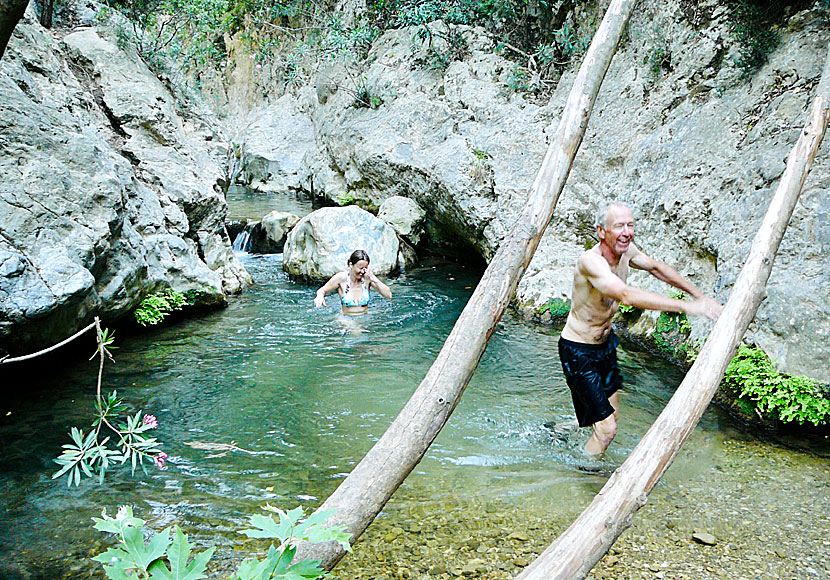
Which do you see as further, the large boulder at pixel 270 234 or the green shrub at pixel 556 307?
the large boulder at pixel 270 234

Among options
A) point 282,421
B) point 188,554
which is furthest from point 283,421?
point 188,554

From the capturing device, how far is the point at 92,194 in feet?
19.4

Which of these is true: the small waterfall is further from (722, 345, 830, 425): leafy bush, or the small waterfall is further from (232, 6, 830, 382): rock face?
(722, 345, 830, 425): leafy bush

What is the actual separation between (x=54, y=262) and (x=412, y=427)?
4.07 m

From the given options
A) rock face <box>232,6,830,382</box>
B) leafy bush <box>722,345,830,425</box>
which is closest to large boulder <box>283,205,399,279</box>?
rock face <box>232,6,830,382</box>

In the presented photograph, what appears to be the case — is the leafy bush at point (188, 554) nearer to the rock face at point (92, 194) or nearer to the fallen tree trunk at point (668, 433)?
the fallen tree trunk at point (668, 433)

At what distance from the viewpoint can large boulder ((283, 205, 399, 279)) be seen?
31.6 feet

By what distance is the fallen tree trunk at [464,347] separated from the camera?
7.73 ft

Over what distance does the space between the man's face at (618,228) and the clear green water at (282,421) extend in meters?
1.59

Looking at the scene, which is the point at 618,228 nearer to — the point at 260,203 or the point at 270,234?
the point at 270,234

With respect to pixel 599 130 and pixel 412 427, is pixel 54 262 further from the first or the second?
pixel 599 130

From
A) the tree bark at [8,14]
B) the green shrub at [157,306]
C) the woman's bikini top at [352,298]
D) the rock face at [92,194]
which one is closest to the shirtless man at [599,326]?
the tree bark at [8,14]

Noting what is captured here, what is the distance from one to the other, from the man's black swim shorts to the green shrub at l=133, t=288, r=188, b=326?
198 inches

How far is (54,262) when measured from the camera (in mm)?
5117
